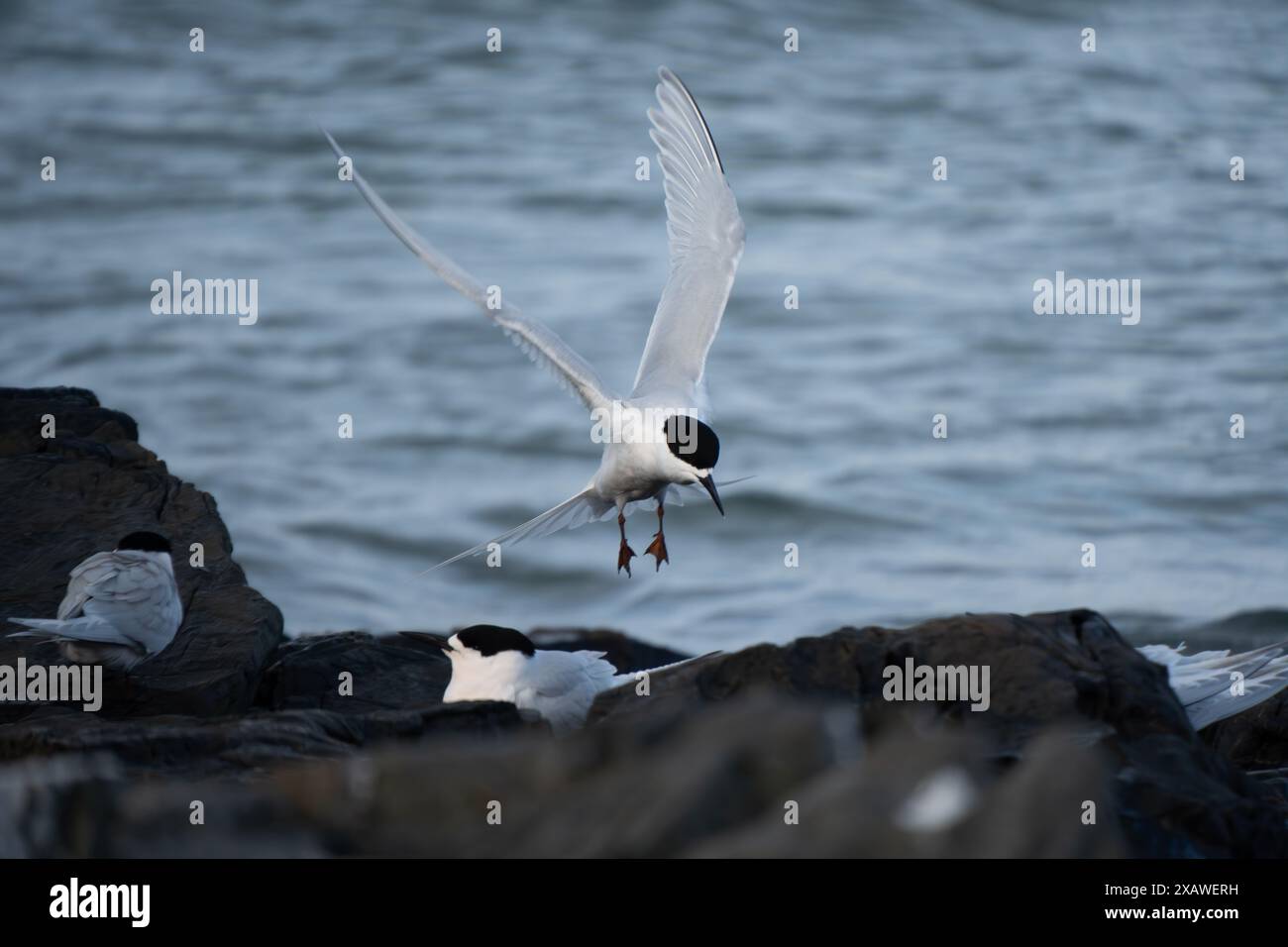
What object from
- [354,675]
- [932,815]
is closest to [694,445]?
[354,675]

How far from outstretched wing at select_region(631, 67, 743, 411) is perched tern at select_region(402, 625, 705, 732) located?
89.1 inches

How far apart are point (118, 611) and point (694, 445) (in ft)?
8.02

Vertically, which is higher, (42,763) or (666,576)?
(666,576)

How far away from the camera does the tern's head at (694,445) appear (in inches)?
262

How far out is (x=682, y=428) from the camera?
6758mm

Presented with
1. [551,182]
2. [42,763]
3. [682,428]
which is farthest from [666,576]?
[551,182]

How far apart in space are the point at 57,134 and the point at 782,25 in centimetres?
1308

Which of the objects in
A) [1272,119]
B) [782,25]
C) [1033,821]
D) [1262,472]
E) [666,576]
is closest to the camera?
[1033,821]

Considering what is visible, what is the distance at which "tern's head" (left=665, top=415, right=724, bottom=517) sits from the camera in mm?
6645

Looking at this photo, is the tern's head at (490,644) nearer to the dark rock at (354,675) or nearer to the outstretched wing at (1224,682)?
the dark rock at (354,675)

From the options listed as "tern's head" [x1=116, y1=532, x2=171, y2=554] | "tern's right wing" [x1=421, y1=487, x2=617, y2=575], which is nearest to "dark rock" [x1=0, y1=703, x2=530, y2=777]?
"tern's head" [x1=116, y1=532, x2=171, y2=554]

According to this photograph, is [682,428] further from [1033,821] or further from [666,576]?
[666,576]

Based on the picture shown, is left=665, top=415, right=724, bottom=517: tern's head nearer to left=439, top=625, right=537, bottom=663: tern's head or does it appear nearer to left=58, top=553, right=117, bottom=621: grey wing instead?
left=439, top=625, right=537, bottom=663: tern's head

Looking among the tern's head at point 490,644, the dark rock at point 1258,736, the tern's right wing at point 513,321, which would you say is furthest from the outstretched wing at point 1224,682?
the tern's right wing at point 513,321
